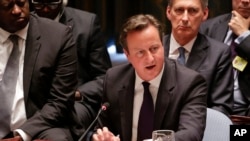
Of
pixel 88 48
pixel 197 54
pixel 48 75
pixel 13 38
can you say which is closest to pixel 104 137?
pixel 48 75

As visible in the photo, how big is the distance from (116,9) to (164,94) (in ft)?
8.95

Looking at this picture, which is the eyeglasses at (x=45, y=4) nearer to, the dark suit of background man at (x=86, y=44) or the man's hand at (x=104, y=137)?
the dark suit of background man at (x=86, y=44)

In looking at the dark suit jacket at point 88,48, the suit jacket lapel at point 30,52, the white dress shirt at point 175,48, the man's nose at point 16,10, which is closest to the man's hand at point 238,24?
the white dress shirt at point 175,48

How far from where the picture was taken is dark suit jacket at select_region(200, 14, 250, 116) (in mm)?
3420

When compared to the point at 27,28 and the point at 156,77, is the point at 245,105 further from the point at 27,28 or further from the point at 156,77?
the point at 27,28

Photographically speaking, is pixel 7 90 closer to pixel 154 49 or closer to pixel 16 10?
pixel 16 10

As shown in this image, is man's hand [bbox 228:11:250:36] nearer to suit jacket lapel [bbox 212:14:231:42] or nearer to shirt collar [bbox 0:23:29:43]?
suit jacket lapel [bbox 212:14:231:42]

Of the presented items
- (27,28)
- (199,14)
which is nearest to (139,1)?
(199,14)

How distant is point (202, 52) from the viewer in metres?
3.28

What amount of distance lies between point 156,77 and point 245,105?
46.6 inches

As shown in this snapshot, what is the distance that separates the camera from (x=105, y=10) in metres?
5.19

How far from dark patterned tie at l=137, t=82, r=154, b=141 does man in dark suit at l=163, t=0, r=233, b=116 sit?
2.61ft

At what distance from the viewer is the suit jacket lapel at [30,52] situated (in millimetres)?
2797

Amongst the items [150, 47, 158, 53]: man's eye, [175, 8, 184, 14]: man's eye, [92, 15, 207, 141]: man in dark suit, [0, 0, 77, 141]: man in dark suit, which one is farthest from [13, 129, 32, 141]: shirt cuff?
[175, 8, 184, 14]: man's eye
